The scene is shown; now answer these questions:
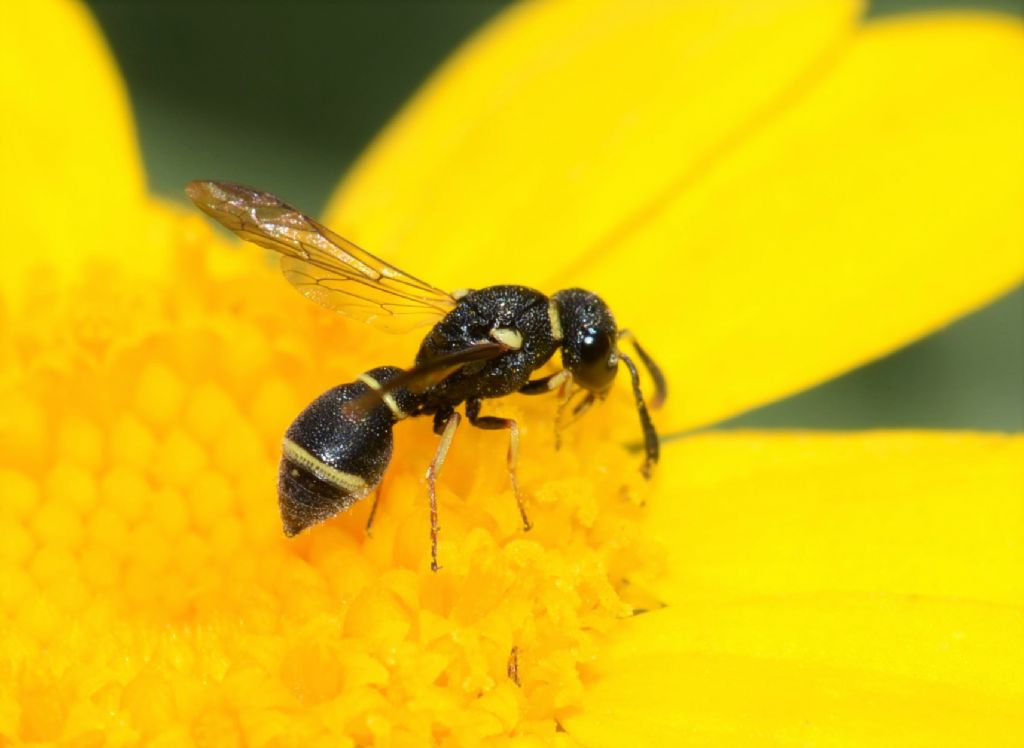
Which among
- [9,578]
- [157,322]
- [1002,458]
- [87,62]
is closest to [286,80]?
[87,62]

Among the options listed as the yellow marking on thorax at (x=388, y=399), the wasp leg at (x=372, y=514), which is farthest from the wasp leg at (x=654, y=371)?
the wasp leg at (x=372, y=514)

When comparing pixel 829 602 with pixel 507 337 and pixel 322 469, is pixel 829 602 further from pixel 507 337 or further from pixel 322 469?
A: pixel 322 469

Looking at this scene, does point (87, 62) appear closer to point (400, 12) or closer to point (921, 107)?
point (400, 12)

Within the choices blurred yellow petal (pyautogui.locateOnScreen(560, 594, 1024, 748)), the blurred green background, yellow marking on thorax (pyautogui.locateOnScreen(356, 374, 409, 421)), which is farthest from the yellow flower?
the blurred green background

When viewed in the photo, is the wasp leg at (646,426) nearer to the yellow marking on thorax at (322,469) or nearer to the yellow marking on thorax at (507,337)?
the yellow marking on thorax at (507,337)

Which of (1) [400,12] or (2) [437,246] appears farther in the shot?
(1) [400,12]

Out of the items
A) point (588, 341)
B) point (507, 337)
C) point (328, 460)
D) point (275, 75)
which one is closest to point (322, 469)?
point (328, 460)
